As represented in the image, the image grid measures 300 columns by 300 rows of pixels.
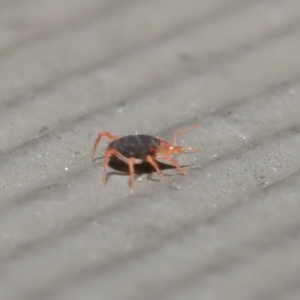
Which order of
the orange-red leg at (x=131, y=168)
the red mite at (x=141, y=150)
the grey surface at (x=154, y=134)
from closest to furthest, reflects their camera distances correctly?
A: the grey surface at (x=154, y=134)
the orange-red leg at (x=131, y=168)
the red mite at (x=141, y=150)

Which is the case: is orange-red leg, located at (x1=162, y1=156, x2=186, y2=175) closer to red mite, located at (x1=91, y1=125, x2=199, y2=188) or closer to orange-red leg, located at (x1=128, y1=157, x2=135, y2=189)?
red mite, located at (x1=91, y1=125, x2=199, y2=188)

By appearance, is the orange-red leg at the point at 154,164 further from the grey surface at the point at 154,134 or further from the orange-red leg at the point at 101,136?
the orange-red leg at the point at 101,136

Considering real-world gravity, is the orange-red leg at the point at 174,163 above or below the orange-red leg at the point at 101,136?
below

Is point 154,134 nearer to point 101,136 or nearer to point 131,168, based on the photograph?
point 101,136

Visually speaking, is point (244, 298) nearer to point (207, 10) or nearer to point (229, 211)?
point (229, 211)

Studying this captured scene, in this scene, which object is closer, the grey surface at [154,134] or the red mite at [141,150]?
the grey surface at [154,134]

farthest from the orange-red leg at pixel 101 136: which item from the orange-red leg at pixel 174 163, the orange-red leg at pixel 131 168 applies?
the orange-red leg at pixel 174 163

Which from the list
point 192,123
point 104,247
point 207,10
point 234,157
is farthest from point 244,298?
point 207,10

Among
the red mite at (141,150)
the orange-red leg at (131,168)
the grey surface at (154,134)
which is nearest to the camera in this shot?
the grey surface at (154,134)
